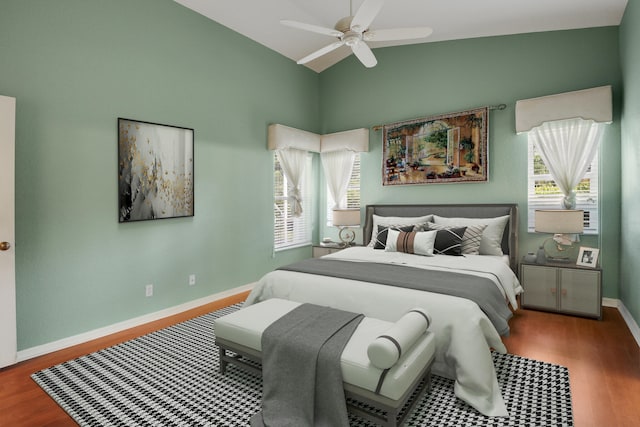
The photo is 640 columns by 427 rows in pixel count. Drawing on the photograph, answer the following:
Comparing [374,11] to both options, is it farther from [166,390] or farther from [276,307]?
[166,390]

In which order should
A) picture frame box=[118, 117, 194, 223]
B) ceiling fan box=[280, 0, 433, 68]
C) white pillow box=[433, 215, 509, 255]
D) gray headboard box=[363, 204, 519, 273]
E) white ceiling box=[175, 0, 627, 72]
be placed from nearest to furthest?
ceiling fan box=[280, 0, 433, 68] → picture frame box=[118, 117, 194, 223] → white ceiling box=[175, 0, 627, 72] → white pillow box=[433, 215, 509, 255] → gray headboard box=[363, 204, 519, 273]

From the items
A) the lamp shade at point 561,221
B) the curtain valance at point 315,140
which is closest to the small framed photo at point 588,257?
the lamp shade at point 561,221

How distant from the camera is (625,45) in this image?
3.37 meters

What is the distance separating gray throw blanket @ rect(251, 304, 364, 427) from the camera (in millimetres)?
1797

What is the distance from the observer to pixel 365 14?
2.54 metres

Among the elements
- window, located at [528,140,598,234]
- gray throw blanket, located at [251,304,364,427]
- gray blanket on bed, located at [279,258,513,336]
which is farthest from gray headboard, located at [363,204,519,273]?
gray throw blanket, located at [251,304,364,427]

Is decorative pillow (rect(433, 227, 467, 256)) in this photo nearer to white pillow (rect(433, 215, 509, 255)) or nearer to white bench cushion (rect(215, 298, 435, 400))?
white pillow (rect(433, 215, 509, 255))

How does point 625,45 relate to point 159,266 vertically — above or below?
above

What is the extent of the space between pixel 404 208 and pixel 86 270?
380 centimetres

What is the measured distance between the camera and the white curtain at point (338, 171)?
5485 millimetres

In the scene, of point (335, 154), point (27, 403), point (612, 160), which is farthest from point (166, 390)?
point (612, 160)

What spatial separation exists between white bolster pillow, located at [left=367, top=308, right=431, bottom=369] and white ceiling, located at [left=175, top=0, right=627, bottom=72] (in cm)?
339

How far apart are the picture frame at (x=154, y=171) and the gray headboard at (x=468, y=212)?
2.59 m

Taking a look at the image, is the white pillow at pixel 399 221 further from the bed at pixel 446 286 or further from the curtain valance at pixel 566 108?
the curtain valance at pixel 566 108
